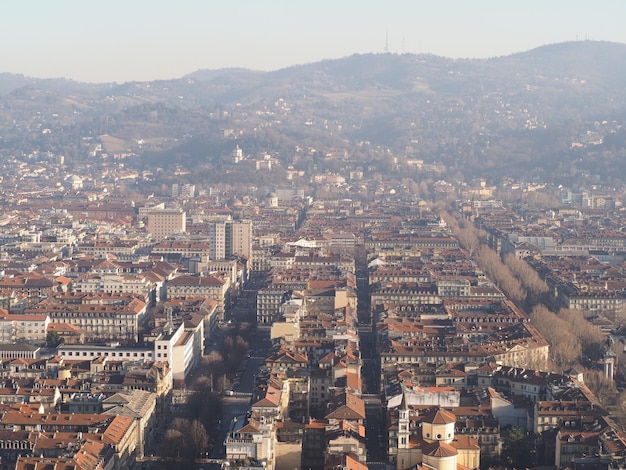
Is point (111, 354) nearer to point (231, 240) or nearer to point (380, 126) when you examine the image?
point (231, 240)

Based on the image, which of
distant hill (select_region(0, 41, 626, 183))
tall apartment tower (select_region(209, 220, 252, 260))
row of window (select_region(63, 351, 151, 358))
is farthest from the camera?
distant hill (select_region(0, 41, 626, 183))

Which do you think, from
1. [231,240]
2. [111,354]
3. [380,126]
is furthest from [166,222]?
[380,126]

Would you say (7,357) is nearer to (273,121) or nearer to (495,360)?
(495,360)

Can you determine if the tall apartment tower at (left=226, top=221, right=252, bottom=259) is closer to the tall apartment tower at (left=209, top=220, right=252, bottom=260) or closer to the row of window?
the tall apartment tower at (left=209, top=220, right=252, bottom=260)

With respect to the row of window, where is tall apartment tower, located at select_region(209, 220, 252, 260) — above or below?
above

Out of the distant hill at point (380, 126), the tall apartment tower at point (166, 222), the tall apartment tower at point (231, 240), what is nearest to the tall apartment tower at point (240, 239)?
the tall apartment tower at point (231, 240)

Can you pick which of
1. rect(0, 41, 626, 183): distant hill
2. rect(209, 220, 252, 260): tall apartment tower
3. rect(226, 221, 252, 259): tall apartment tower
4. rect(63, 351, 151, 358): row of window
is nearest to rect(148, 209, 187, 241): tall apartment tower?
rect(209, 220, 252, 260): tall apartment tower

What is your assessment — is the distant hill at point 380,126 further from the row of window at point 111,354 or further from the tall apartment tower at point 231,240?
the row of window at point 111,354
